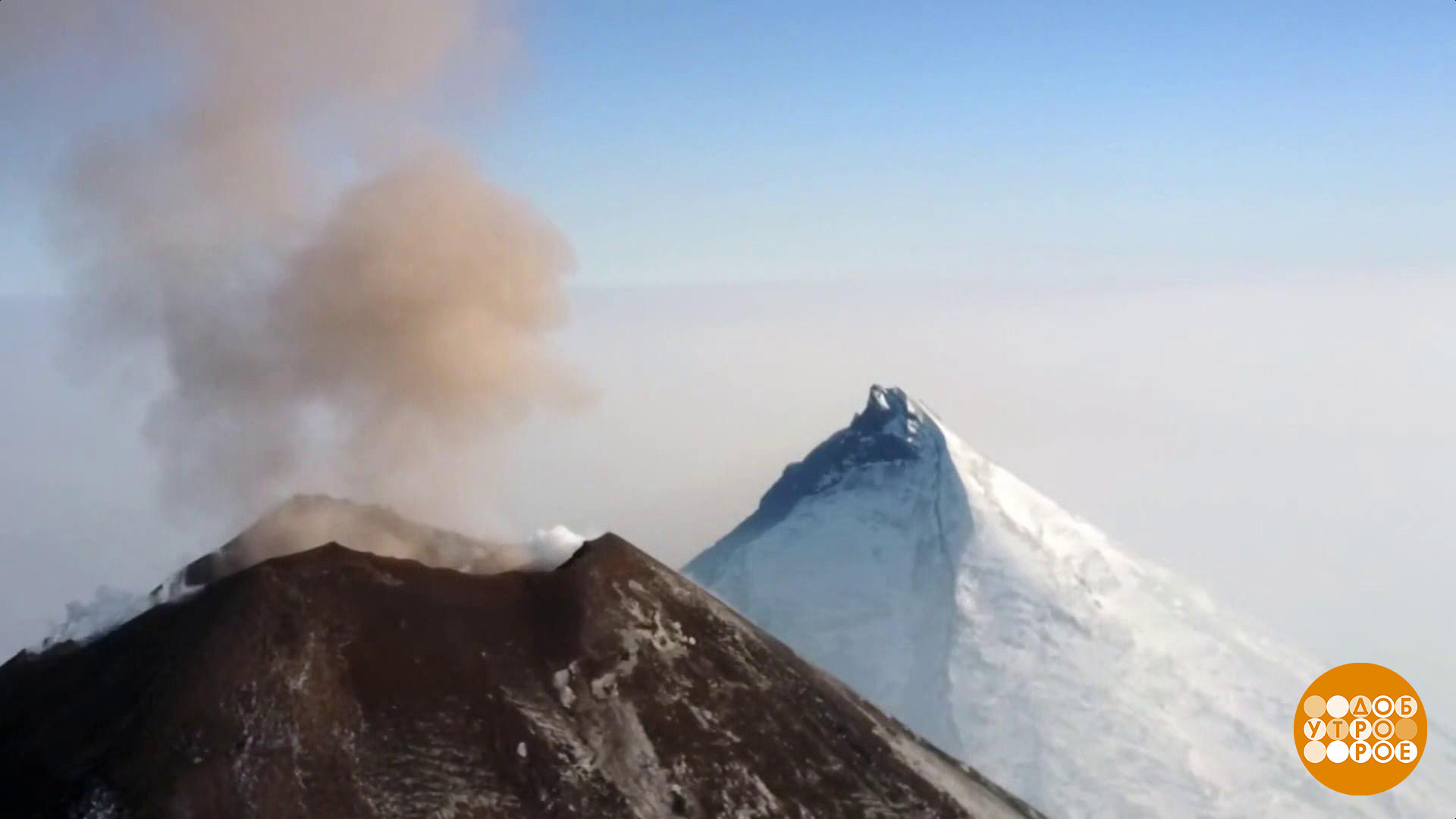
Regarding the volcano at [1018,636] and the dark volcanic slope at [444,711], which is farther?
the volcano at [1018,636]

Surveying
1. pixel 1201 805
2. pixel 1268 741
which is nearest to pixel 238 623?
pixel 1201 805

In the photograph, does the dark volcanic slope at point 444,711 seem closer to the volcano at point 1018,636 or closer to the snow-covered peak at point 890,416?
the volcano at point 1018,636

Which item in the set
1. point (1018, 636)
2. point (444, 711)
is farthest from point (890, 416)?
point (444, 711)

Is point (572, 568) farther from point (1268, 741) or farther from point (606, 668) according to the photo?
point (1268, 741)

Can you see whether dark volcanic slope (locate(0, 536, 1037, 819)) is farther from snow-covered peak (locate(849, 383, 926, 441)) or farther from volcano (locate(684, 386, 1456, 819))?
snow-covered peak (locate(849, 383, 926, 441))

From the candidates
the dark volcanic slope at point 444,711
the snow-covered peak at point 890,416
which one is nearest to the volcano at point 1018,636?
the snow-covered peak at point 890,416

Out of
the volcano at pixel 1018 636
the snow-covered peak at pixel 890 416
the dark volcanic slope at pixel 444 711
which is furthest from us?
the snow-covered peak at pixel 890 416
